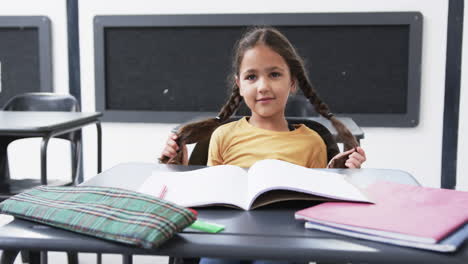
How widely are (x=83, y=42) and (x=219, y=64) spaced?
3.01ft

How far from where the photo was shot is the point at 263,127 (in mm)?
1523

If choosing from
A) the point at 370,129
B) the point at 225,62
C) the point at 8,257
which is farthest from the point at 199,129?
the point at 370,129

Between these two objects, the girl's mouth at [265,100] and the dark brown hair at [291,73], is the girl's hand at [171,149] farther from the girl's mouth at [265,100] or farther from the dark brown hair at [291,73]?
Answer: the girl's mouth at [265,100]

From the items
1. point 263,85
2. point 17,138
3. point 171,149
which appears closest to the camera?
point 171,149

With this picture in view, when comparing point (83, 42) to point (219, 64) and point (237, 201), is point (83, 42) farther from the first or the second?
point (237, 201)

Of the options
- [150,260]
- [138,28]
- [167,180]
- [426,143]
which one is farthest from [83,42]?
[167,180]

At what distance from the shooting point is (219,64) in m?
3.11

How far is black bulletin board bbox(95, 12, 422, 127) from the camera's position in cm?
296

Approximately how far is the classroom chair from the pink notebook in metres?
1.59

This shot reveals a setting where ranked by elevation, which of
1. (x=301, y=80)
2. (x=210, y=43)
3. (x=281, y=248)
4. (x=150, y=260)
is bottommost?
(x=150, y=260)

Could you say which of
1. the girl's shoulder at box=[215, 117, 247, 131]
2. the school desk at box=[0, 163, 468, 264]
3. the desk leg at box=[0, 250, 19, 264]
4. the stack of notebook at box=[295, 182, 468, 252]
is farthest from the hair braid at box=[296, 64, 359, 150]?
the desk leg at box=[0, 250, 19, 264]

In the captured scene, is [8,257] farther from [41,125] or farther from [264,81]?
[41,125]

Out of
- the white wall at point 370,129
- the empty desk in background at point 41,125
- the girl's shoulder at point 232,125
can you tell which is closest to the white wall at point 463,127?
the white wall at point 370,129

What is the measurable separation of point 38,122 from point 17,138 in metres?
0.50
